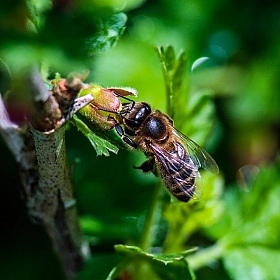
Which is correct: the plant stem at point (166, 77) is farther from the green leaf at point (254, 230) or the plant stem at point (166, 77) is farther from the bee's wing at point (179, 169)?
the green leaf at point (254, 230)

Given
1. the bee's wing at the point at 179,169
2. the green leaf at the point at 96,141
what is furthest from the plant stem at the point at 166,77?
the green leaf at the point at 96,141

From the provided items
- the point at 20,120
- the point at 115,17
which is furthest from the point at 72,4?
the point at 115,17

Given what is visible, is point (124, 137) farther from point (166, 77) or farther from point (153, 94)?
point (153, 94)

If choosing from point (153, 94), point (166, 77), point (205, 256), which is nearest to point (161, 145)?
point (166, 77)

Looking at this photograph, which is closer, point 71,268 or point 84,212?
point 71,268

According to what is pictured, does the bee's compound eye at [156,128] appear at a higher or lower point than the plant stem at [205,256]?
higher

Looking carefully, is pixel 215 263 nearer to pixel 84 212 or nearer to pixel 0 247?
pixel 84 212
